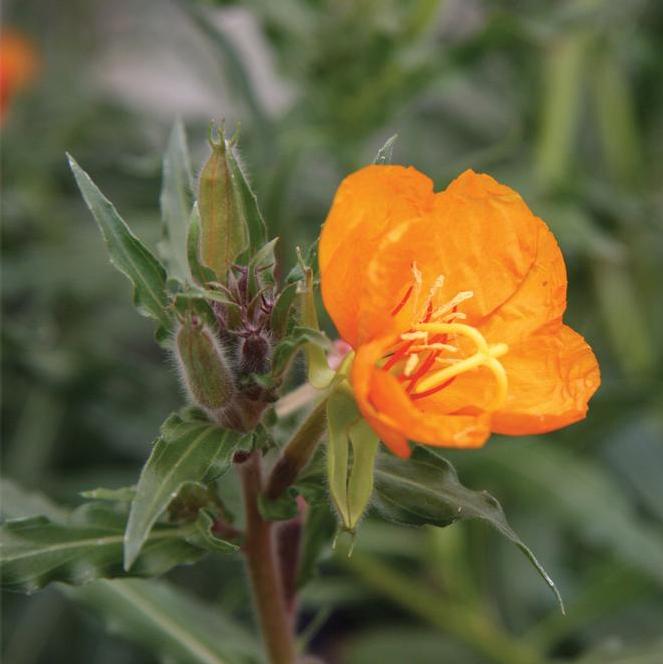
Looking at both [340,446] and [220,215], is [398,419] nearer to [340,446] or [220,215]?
[340,446]

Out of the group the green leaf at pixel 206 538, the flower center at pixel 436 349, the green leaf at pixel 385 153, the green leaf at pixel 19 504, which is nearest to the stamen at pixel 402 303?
the flower center at pixel 436 349

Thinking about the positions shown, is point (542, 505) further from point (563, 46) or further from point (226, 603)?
point (563, 46)

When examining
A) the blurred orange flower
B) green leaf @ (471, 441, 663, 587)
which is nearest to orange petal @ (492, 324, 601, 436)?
green leaf @ (471, 441, 663, 587)

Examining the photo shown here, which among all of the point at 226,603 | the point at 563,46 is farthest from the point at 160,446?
the point at 563,46

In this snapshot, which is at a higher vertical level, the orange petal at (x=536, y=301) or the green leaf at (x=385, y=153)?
the green leaf at (x=385, y=153)

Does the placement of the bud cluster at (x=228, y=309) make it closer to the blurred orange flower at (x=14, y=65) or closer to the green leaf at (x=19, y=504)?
the green leaf at (x=19, y=504)

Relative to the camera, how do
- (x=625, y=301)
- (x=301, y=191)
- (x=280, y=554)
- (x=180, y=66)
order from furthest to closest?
(x=180, y=66), (x=625, y=301), (x=301, y=191), (x=280, y=554)

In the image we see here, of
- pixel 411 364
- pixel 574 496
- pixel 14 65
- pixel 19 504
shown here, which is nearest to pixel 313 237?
pixel 574 496
